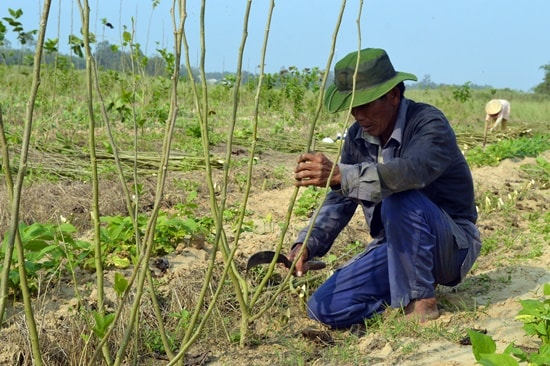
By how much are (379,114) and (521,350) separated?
115 cm

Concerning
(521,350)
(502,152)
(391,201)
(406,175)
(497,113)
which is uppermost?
(497,113)

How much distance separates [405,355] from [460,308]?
624 mm

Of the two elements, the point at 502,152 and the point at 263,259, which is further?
the point at 502,152

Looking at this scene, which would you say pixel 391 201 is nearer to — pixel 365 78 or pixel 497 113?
pixel 365 78

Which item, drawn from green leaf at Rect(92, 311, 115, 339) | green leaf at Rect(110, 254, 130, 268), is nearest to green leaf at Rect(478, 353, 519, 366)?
green leaf at Rect(92, 311, 115, 339)

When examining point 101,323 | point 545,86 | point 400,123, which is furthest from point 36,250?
point 545,86

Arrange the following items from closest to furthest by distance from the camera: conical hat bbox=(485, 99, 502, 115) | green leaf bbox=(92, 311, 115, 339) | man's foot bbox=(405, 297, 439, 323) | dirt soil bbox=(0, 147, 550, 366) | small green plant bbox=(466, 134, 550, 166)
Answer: green leaf bbox=(92, 311, 115, 339), dirt soil bbox=(0, 147, 550, 366), man's foot bbox=(405, 297, 439, 323), small green plant bbox=(466, 134, 550, 166), conical hat bbox=(485, 99, 502, 115)

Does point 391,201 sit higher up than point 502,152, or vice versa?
point 391,201

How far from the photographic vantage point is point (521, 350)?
7.34 ft

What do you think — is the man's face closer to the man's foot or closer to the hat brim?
the hat brim

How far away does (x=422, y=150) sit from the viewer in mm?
2758

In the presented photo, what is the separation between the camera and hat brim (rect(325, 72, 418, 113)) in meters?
2.78

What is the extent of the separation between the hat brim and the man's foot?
911 millimetres

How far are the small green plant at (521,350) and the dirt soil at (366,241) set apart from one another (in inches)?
8.1
